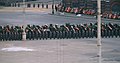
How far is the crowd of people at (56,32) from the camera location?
1409 inches

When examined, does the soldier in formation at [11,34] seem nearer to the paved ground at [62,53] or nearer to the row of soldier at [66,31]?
the row of soldier at [66,31]

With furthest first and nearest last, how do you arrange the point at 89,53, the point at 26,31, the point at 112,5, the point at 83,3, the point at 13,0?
the point at 13,0 < the point at 83,3 < the point at 112,5 < the point at 26,31 < the point at 89,53

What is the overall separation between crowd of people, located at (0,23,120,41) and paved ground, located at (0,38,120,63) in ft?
5.05

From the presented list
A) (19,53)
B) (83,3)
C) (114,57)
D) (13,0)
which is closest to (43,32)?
(19,53)

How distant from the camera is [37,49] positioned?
28984 mm

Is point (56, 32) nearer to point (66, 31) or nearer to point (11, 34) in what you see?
point (66, 31)

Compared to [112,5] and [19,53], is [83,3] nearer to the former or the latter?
A: [112,5]

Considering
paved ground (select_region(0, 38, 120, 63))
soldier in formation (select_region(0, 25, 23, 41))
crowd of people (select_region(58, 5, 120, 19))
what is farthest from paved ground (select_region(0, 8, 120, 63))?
crowd of people (select_region(58, 5, 120, 19))

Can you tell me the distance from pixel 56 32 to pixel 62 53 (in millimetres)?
10746

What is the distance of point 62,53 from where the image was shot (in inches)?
1031

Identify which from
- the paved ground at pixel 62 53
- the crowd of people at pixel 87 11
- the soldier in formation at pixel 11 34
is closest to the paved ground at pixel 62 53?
the paved ground at pixel 62 53

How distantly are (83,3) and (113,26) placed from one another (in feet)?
165

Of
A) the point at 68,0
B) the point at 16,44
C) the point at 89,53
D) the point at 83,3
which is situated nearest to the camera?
the point at 89,53

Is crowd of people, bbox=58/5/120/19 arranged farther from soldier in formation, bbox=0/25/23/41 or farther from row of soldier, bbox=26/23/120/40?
soldier in formation, bbox=0/25/23/41
